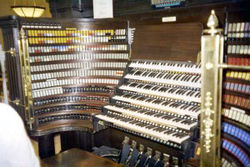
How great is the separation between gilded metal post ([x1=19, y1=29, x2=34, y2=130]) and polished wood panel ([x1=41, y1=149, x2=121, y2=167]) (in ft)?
4.85

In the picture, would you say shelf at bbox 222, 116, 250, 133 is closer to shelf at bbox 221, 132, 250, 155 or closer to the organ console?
the organ console

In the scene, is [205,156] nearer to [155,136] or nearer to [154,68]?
[155,136]

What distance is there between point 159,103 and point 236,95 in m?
1.15

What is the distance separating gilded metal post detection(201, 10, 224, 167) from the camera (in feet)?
5.06

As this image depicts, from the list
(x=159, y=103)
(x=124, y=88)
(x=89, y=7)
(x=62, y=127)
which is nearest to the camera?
(x=159, y=103)

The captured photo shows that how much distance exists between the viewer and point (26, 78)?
194 inches

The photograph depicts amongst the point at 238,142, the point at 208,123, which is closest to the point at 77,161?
the point at 238,142

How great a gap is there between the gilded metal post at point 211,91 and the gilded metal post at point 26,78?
A: 4.01m

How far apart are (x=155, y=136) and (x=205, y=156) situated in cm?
209

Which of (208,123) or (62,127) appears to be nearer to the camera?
(208,123)

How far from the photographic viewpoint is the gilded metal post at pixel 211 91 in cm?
154

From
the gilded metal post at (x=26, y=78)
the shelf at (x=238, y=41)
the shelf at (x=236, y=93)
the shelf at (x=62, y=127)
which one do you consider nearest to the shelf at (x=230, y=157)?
the shelf at (x=236, y=93)

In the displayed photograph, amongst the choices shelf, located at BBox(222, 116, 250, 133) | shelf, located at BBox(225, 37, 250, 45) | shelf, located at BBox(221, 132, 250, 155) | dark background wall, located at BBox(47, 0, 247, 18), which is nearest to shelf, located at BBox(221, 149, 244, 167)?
shelf, located at BBox(221, 132, 250, 155)

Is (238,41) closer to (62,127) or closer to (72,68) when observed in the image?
(72,68)
